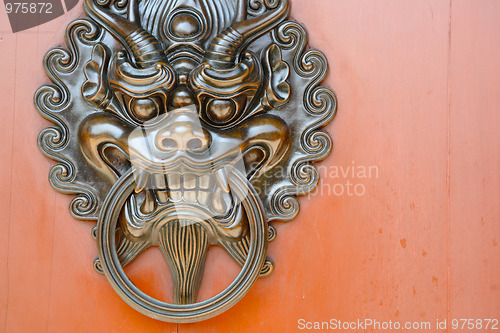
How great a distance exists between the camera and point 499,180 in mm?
773

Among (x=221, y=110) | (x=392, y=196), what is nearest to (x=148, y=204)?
(x=221, y=110)

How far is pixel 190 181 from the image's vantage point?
74cm

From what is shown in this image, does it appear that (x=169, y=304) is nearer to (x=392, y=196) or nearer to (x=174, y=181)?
(x=174, y=181)

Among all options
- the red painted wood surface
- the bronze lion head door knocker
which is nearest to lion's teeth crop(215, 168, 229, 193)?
the bronze lion head door knocker

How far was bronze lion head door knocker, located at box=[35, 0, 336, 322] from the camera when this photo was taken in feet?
2.37

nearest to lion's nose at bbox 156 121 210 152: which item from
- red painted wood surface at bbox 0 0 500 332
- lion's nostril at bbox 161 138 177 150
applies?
lion's nostril at bbox 161 138 177 150

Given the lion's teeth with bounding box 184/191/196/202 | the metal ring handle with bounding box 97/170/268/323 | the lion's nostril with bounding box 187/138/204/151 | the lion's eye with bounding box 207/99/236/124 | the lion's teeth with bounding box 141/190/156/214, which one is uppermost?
the lion's eye with bounding box 207/99/236/124

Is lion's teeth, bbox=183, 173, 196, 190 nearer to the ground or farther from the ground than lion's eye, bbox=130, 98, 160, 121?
nearer to the ground

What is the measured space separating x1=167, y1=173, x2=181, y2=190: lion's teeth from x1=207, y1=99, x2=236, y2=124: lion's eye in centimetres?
9

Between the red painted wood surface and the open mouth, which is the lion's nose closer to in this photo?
the open mouth

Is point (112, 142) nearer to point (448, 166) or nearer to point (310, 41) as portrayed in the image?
point (310, 41)

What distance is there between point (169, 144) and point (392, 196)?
0.31 metres

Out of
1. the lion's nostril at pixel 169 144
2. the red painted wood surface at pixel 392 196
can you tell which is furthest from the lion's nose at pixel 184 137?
the red painted wood surface at pixel 392 196

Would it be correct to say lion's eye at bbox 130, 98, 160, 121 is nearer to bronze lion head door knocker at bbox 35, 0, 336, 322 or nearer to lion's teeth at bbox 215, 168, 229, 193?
bronze lion head door knocker at bbox 35, 0, 336, 322
